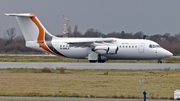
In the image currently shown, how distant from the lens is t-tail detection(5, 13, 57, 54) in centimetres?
5552

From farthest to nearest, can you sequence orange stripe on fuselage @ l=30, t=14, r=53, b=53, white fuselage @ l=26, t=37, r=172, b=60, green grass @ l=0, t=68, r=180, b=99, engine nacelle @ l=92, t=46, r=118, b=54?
1. orange stripe on fuselage @ l=30, t=14, r=53, b=53
2. white fuselage @ l=26, t=37, r=172, b=60
3. engine nacelle @ l=92, t=46, r=118, b=54
4. green grass @ l=0, t=68, r=180, b=99

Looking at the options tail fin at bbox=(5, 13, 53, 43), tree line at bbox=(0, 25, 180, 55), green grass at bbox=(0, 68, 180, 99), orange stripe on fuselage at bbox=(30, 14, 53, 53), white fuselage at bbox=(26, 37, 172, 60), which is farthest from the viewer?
tree line at bbox=(0, 25, 180, 55)

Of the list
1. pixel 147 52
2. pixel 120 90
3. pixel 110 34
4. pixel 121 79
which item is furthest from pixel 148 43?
pixel 110 34

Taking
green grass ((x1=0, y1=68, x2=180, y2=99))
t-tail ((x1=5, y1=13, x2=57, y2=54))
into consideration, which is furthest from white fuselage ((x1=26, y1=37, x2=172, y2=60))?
green grass ((x1=0, y1=68, x2=180, y2=99))

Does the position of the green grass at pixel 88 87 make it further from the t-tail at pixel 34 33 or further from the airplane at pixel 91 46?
the t-tail at pixel 34 33

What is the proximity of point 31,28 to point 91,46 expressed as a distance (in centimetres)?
698

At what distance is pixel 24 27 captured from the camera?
185 ft

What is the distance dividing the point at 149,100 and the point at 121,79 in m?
9.70

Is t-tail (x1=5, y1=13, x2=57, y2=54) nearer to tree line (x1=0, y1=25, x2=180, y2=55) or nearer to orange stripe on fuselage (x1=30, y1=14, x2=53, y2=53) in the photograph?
orange stripe on fuselage (x1=30, y1=14, x2=53, y2=53)

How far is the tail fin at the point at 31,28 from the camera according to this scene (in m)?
55.7

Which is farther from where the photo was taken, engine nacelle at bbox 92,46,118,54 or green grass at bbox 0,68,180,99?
engine nacelle at bbox 92,46,118,54

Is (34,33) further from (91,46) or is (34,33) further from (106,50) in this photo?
(106,50)

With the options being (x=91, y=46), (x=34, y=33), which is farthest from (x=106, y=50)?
(x=34, y=33)

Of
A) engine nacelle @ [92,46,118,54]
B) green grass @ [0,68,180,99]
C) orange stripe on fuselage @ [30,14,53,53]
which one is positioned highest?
orange stripe on fuselage @ [30,14,53,53]
